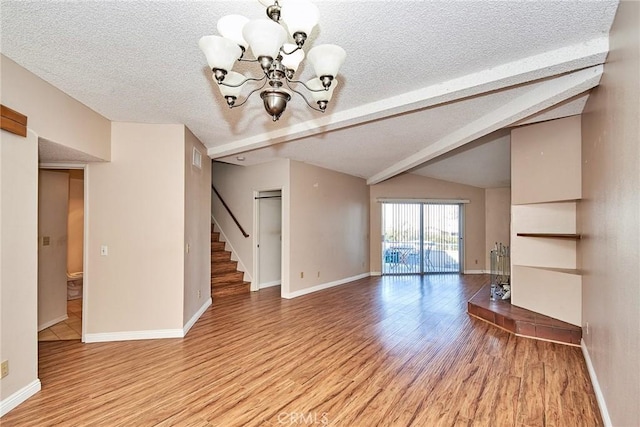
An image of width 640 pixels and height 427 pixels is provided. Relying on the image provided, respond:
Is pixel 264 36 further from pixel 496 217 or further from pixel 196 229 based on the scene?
pixel 496 217

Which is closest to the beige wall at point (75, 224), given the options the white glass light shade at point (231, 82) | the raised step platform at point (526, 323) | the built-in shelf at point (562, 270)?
the white glass light shade at point (231, 82)

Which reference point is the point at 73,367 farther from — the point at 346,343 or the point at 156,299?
the point at 346,343

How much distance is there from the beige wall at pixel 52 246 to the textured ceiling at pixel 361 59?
1617 millimetres

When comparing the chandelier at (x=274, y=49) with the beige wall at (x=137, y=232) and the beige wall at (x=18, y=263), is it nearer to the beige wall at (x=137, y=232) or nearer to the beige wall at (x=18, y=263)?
the beige wall at (x=18, y=263)

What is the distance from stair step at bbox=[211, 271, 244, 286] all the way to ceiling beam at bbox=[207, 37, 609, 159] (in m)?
3.18

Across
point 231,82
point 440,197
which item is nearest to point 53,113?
point 231,82

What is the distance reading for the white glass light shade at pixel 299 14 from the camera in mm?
1442

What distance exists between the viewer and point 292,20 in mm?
1464

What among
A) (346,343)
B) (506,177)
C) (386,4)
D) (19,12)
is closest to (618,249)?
(386,4)

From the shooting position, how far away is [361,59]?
2.34 meters

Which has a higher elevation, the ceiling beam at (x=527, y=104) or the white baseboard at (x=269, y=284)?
the ceiling beam at (x=527, y=104)

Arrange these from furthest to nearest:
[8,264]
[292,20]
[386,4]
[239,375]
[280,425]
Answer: [239,375], [8,264], [280,425], [386,4], [292,20]

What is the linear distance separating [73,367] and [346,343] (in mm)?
2591

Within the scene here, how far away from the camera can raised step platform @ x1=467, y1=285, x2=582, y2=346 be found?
3492 mm
